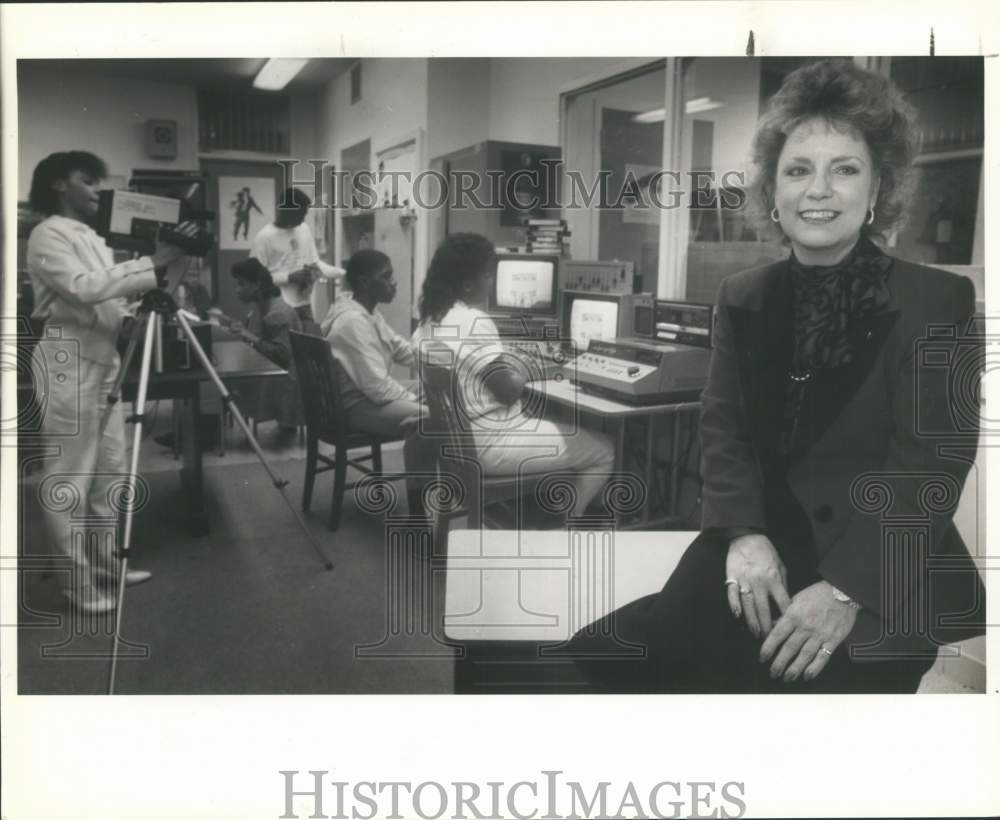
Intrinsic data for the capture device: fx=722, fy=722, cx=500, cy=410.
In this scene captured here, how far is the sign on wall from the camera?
63.3 inches

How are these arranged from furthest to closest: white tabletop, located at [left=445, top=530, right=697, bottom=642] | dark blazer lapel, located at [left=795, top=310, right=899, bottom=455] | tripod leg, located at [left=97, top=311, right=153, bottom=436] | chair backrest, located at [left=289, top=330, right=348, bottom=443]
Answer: chair backrest, located at [left=289, top=330, right=348, bottom=443]
tripod leg, located at [left=97, top=311, right=153, bottom=436]
white tabletop, located at [left=445, top=530, right=697, bottom=642]
dark blazer lapel, located at [left=795, top=310, right=899, bottom=455]

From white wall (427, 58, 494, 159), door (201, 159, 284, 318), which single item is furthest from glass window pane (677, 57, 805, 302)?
door (201, 159, 284, 318)

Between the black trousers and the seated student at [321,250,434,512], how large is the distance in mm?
561

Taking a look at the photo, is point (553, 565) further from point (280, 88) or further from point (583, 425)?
point (280, 88)

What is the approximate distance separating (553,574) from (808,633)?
542mm

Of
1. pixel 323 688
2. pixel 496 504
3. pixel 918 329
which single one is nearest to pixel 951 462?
pixel 918 329

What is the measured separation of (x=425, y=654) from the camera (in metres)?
1.66

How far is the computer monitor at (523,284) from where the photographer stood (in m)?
1.85

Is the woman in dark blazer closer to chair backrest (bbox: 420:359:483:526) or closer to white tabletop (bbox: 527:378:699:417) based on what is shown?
white tabletop (bbox: 527:378:699:417)

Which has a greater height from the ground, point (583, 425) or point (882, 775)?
point (583, 425)

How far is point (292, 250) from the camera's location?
5.44 ft

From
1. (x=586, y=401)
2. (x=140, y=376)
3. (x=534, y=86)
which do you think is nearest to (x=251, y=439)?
(x=140, y=376)

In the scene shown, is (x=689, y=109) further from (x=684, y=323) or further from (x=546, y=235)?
(x=684, y=323)

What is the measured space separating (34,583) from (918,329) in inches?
77.4
